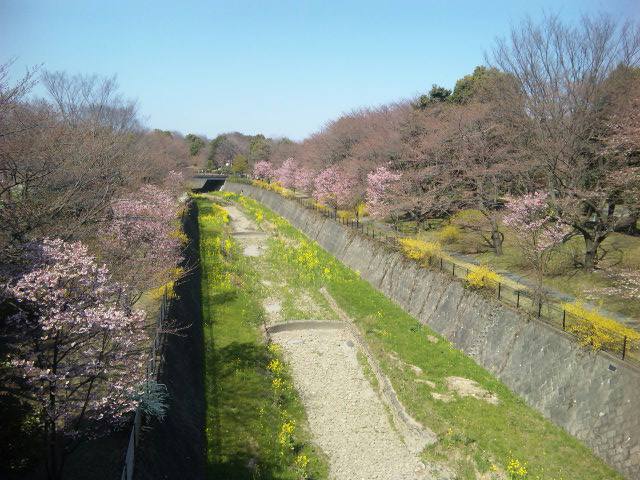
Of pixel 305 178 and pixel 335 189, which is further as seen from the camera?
pixel 305 178

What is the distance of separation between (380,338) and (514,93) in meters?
17.0

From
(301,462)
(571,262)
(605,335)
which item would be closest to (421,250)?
(571,262)

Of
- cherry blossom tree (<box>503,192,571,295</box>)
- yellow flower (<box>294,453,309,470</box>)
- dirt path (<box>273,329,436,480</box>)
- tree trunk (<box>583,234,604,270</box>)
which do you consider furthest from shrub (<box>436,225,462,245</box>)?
yellow flower (<box>294,453,309,470</box>)

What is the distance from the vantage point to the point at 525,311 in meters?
17.7

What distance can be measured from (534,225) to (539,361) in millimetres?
8602

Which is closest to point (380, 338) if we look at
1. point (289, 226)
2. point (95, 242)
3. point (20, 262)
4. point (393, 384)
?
point (393, 384)

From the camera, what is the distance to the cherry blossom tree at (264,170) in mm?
86875

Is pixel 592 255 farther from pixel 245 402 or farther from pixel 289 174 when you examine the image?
pixel 289 174

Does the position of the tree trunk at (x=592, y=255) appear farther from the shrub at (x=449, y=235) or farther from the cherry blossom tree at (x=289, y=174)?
the cherry blossom tree at (x=289, y=174)

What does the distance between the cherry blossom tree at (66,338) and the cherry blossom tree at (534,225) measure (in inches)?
706

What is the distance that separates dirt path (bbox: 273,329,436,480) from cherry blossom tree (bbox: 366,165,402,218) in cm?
1419

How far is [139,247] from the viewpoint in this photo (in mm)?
20906

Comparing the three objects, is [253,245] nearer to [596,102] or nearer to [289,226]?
[289,226]

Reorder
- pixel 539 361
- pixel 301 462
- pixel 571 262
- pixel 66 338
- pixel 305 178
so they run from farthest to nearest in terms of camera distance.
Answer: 1. pixel 305 178
2. pixel 571 262
3. pixel 539 361
4. pixel 301 462
5. pixel 66 338
